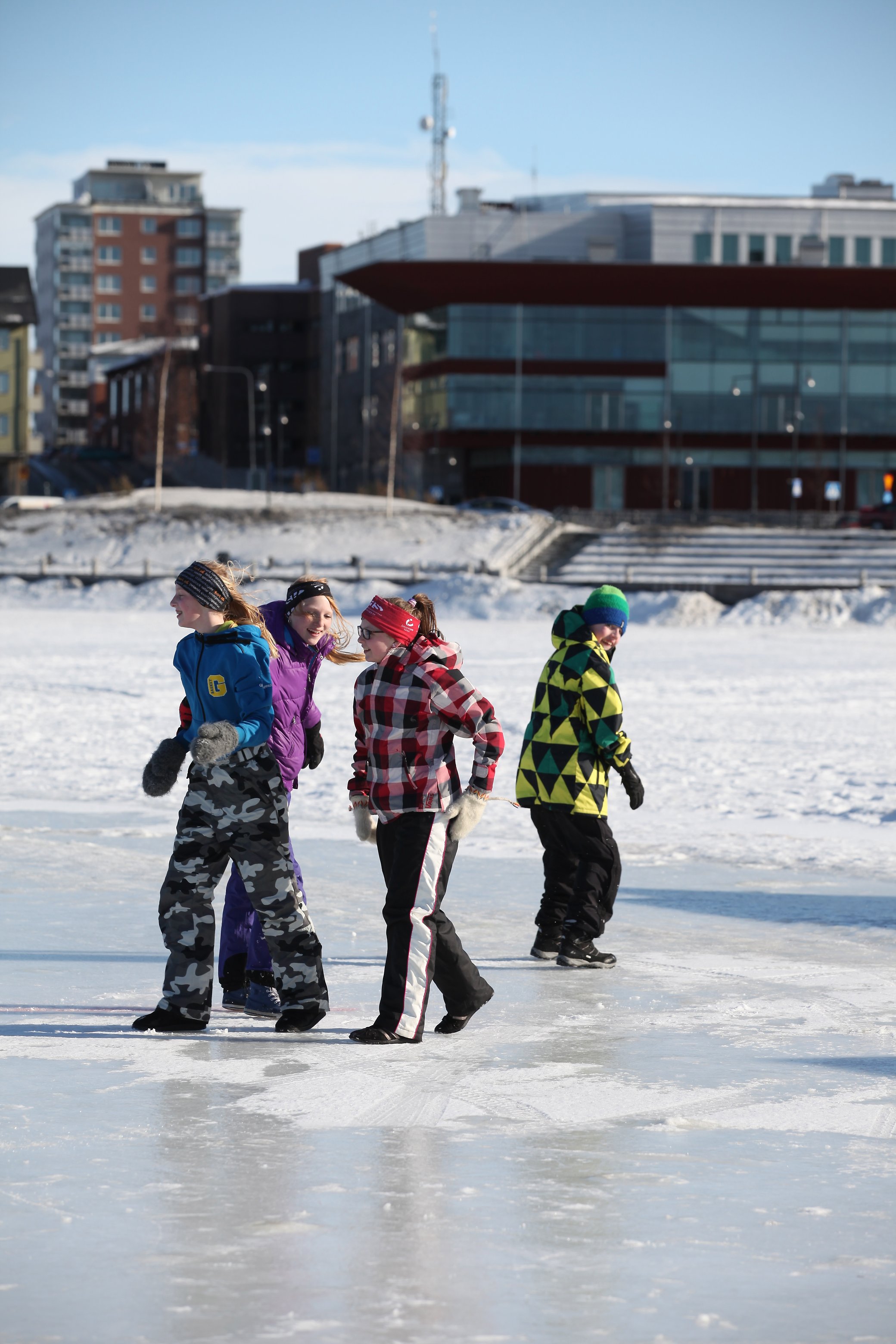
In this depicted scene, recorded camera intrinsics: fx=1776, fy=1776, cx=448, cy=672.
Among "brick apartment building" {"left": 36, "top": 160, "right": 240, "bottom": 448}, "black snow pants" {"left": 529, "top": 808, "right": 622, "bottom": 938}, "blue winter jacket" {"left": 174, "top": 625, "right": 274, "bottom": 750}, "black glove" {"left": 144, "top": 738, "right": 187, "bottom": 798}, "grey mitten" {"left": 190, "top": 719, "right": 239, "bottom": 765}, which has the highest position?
"brick apartment building" {"left": 36, "top": 160, "right": 240, "bottom": 448}

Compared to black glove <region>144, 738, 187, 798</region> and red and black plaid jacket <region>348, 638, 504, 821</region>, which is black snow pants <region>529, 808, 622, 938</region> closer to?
red and black plaid jacket <region>348, 638, 504, 821</region>

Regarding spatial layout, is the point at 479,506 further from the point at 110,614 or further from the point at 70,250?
the point at 70,250

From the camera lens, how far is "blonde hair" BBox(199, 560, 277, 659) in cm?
561

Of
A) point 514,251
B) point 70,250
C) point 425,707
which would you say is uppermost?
point 70,250

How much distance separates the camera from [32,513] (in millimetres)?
60656

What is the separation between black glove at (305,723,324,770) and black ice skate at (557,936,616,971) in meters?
1.39

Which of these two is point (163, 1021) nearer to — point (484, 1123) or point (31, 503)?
point (484, 1123)

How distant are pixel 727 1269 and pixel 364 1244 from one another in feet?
2.53

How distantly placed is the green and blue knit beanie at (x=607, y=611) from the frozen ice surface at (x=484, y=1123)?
138 cm

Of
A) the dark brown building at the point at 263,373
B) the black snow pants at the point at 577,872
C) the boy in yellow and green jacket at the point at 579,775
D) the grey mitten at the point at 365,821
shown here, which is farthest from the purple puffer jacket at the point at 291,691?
the dark brown building at the point at 263,373

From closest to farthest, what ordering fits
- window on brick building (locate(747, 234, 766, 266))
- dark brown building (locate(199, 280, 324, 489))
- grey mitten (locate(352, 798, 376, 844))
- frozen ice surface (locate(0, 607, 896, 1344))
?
frozen ice surface (locate(0, 607, 896, 1344))
grey mitten (locate(352, 798, 376, 844))
window on brick building (locate(747, 234, 766, 266))
dark brown building (locate(199, 280, 324, 489))

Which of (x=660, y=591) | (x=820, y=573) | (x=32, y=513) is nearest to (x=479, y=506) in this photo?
(x=32, y=513)

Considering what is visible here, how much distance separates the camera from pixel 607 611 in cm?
701

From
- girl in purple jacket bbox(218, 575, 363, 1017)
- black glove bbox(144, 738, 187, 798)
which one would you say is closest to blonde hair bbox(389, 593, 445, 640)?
girl in purple jacket bbox(218, 575, 363, 1017)
